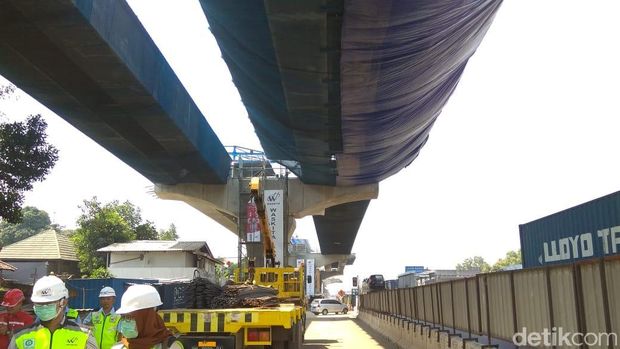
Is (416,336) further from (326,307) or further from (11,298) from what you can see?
(326,307)

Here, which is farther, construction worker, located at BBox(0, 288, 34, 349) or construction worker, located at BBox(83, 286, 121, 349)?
construction worker, located at BBox(83, 286, 121, 349)

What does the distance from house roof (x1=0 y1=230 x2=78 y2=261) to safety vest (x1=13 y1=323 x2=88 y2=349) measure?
49894 mm

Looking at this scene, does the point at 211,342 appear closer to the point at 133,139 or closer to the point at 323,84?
the point at 323,84

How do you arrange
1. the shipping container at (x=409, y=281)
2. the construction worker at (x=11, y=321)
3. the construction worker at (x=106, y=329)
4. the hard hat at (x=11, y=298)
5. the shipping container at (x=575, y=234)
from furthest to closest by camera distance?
the shipping container at (x=409, y=281), the shipping container at (x=575, y=234), the construction worker at (x=106, y=329), the construction worker at (x=11, y=321), the hard hat at (x=11, y=298)

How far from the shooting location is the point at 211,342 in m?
9.05

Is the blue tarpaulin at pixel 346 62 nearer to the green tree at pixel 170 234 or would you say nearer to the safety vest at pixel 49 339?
the safety vest at pixel 49 339

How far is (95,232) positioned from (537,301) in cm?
5301

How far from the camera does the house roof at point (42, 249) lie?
49.3 metres

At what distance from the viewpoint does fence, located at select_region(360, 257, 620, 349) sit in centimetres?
563

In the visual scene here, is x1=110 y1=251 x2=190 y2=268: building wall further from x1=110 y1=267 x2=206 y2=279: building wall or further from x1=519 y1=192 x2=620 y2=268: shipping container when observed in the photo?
x1=519 y1=192 x2=620 y2=268: shipping container

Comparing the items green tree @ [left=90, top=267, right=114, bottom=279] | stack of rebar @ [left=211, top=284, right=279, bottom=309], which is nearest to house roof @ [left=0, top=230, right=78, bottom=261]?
green tree @ [left=90, top=267, right=114, bottom=279]

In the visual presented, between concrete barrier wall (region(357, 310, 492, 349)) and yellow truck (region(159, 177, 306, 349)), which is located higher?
yellow truck (region(159, 177, 306, 349))

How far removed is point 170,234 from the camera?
94.2 metres

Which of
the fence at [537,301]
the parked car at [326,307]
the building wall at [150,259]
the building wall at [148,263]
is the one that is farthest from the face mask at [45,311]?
the parked car at [326,307]
